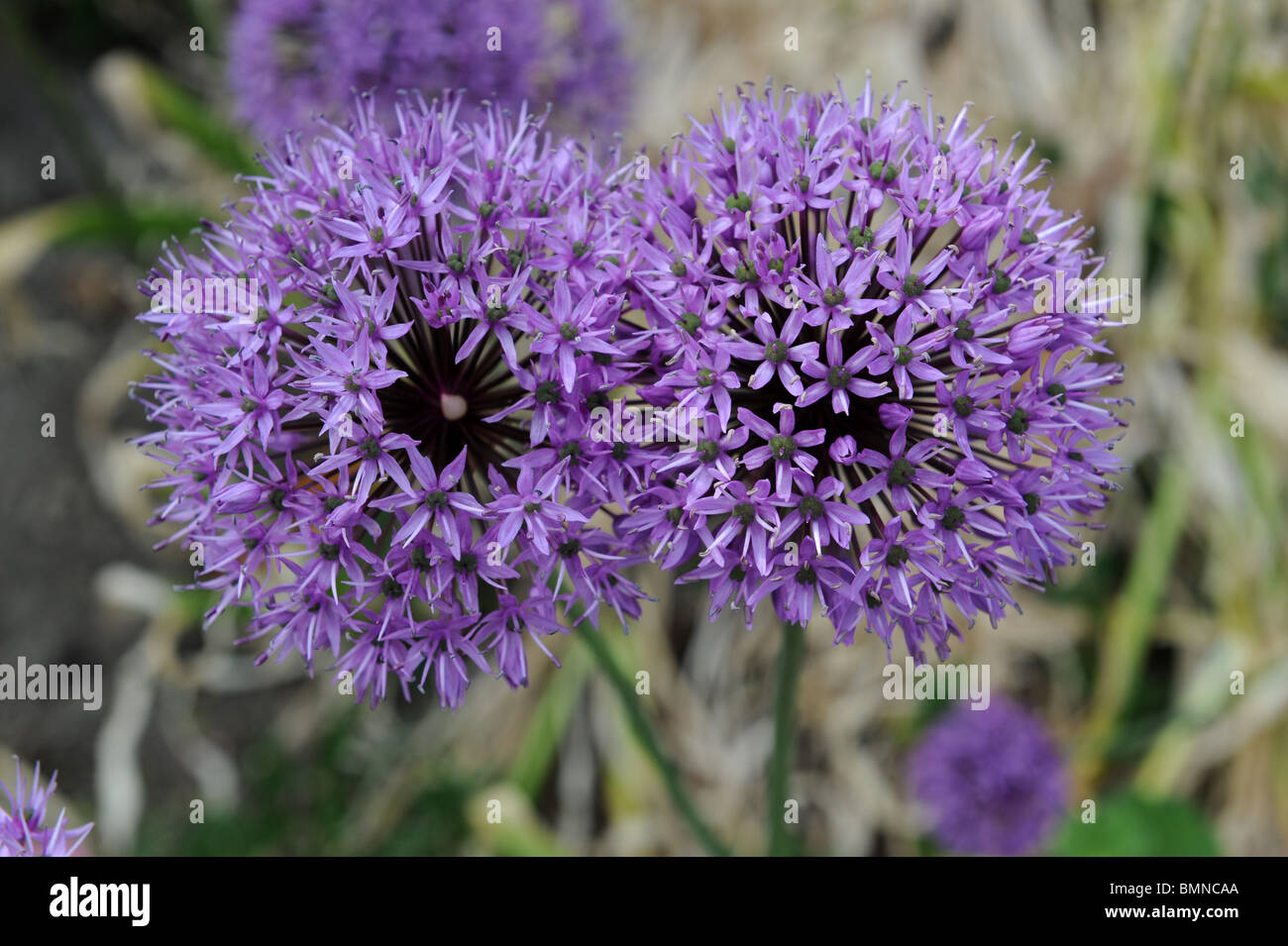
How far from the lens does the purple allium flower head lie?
77.5 inches

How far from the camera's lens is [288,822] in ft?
14.5

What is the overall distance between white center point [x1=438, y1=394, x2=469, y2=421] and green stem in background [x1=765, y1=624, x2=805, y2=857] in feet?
3.01

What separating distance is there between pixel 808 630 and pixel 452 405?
3.34 m

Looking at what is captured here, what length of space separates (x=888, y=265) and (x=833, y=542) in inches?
22.1

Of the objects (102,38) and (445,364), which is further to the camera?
(102,38)

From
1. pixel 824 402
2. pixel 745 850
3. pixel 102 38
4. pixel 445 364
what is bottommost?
pixel 745 850

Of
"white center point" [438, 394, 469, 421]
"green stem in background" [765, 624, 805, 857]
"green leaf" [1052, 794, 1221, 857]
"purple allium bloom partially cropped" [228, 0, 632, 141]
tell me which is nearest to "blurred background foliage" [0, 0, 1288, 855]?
"green leaf" [1052, 794, 1221, 857]

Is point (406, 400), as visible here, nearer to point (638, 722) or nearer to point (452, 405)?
point (452, 405)

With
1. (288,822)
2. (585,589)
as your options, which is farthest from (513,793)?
(585,589)

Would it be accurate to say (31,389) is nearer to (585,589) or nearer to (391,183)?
(391,183)

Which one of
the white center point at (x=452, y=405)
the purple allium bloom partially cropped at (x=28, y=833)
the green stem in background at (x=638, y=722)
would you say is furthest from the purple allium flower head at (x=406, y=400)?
the purple allium bloom partially cropped at (x=28, y=833)

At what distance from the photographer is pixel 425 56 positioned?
3.43 meters

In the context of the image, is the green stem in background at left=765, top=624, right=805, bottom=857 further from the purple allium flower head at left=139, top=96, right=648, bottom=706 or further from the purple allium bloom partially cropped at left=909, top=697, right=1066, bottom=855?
the purple allium bloom partially cropped at left=909, top=697, right=1066, bottom=855

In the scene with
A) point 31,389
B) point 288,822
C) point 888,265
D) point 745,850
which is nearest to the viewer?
point 888,265
